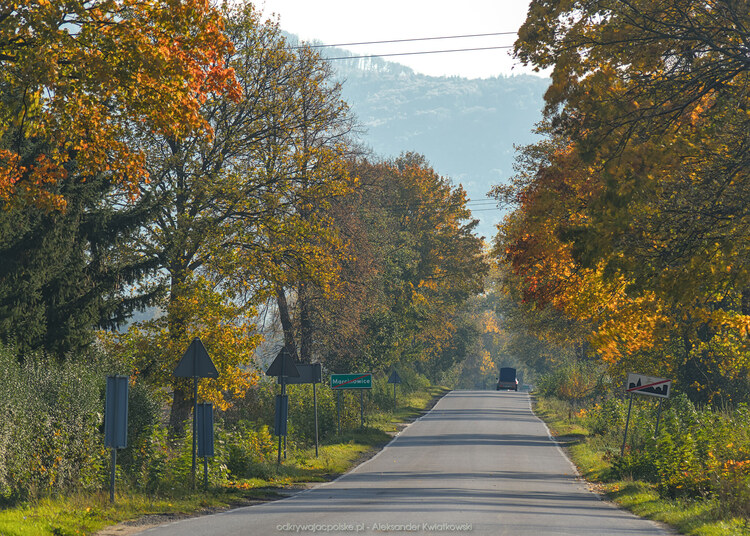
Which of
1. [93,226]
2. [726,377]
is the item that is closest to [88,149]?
[93,226]

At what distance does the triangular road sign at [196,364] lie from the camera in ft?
53.6

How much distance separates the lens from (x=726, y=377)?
2880 centimetres

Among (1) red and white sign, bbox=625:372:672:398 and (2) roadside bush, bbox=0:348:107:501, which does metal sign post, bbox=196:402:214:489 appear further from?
(1) red and white sign, bbox=625:372:672:398

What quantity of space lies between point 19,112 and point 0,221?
5.14m

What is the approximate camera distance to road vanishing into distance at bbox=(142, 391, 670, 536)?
12.2 m

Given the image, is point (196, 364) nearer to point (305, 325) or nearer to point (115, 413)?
point (115, 413)

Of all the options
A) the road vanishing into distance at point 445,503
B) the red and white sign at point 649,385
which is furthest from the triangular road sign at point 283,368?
the red and white sign at point 649,385

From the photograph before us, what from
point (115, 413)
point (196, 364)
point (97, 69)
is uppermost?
point (97, 69)

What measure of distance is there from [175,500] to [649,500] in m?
8.60

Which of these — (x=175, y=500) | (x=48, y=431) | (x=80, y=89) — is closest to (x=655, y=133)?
(x=80, y=89)

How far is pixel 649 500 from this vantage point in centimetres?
1730

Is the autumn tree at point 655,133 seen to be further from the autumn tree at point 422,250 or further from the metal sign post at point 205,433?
the autumn tree at point 422,250

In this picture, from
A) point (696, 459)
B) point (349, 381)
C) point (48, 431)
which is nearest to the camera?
point (48, 431)

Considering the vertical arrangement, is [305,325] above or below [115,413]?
above
